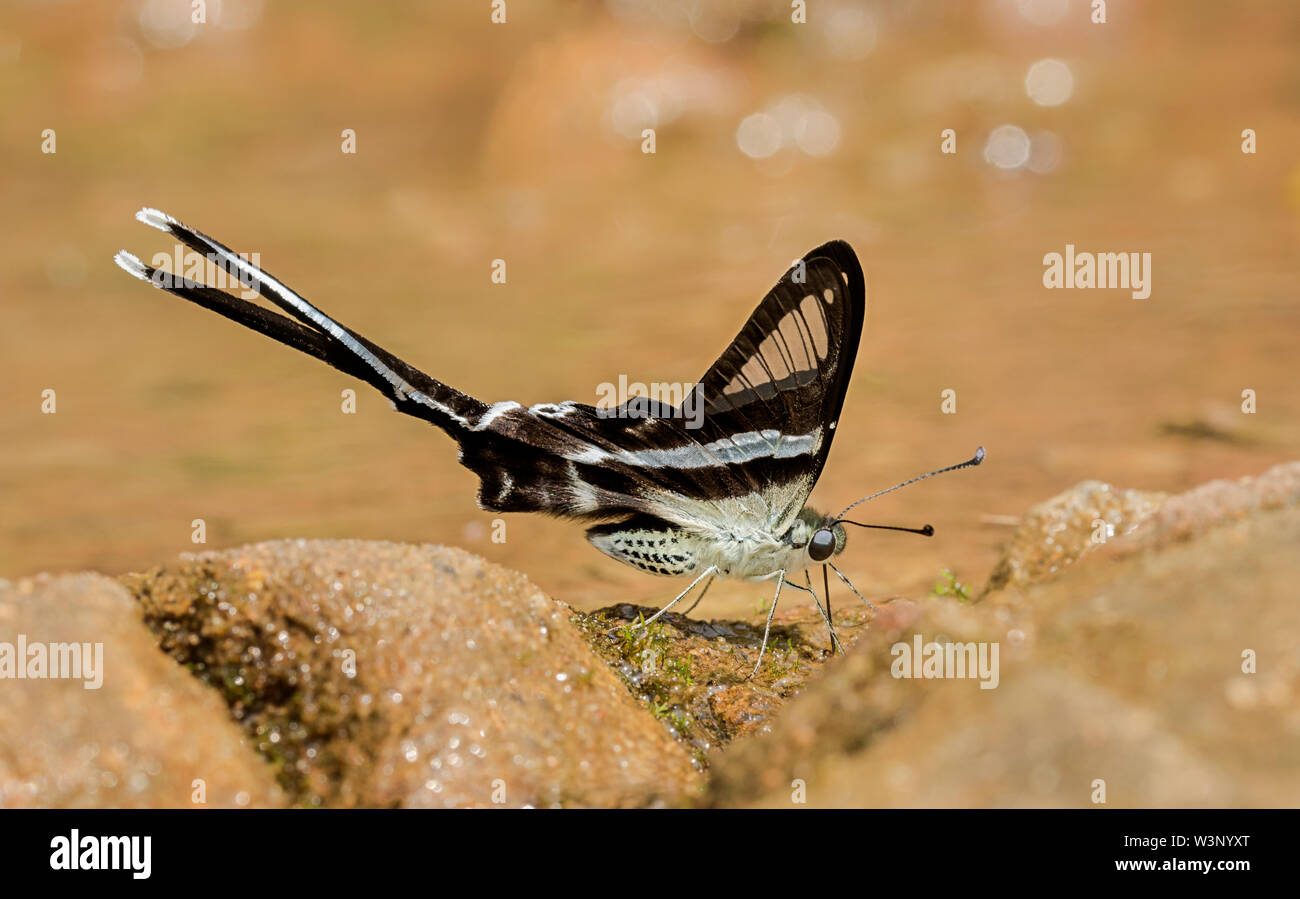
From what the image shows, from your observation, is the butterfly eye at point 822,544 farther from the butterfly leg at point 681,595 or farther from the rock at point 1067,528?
the rock at point 1067,528

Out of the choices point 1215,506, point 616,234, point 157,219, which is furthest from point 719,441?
point 616,234

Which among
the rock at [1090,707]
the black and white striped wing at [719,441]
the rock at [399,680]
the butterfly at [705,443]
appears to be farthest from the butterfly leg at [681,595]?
the rock at [1090,707]

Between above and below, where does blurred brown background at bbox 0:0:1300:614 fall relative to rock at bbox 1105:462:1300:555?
above

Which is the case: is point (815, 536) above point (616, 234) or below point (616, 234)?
below

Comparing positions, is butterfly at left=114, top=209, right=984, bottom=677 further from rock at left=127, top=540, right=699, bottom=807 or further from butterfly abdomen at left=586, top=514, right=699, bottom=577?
rock at left=127, top=540, right=699, bottom=807

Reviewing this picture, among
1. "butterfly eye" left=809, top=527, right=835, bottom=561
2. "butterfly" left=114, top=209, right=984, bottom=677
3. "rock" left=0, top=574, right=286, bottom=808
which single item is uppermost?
"butterfly" left=114, top=209, right=984, bottom=677

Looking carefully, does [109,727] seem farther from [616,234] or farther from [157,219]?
[616,234]

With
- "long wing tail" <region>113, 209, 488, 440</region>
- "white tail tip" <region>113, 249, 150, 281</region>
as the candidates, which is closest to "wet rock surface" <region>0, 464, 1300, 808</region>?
"long wing tail" <region>113, 209, 488, 440</region>
